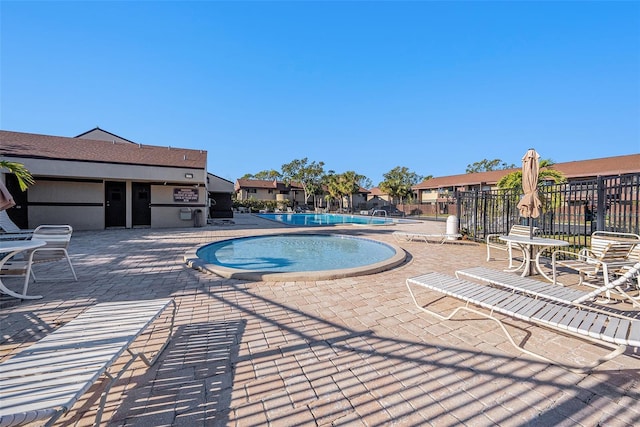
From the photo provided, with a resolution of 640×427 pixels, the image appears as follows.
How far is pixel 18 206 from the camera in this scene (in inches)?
454

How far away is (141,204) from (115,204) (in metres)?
1.14

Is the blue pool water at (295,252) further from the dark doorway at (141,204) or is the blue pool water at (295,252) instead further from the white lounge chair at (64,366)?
the dark doorway at (141,204)

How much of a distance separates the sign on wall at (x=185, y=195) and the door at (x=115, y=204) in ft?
7.82

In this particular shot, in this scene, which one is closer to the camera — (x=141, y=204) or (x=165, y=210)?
(x=141, y=204)

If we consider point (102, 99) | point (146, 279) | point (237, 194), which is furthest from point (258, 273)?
point (237, 194)

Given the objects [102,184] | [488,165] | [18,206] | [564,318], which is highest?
[488,165]

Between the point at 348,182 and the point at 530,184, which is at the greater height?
the point at 348,182

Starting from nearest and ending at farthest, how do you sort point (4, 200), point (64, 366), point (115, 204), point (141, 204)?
1. point (64, 366)
2. point (4, 200)
3. point (115, 204)
4. point (141, 204)

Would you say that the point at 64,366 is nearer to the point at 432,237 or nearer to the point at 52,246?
the point at 52,246

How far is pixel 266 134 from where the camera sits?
43.2 m

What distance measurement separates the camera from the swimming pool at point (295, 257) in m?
5.04

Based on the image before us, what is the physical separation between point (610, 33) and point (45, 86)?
29140mm

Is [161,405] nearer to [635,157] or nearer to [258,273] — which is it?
[258,273]

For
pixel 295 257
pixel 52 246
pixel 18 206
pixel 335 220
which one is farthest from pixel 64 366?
pixel 335 220
